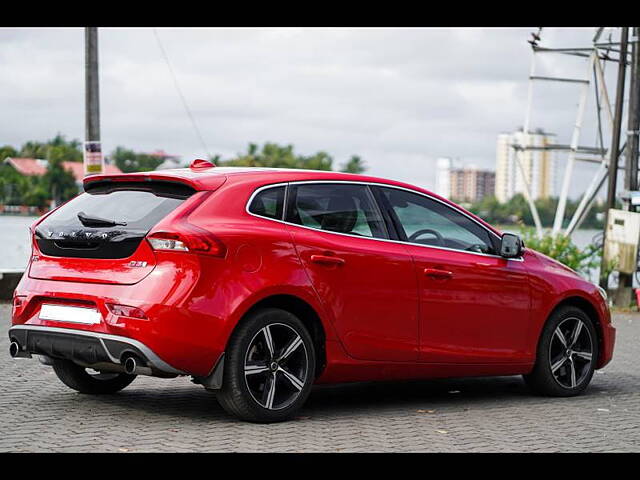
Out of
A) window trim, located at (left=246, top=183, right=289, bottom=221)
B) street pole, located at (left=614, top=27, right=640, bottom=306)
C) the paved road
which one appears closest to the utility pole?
the paved road

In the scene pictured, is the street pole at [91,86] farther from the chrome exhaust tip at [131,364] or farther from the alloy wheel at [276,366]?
the chrome exhaust tip at [131,364]

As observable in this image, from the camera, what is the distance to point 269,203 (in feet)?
25.2

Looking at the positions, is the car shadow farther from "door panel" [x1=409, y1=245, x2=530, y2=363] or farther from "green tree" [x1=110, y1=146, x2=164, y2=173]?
"green tree" [x1=110, y1=146, x2=164, y2=173]

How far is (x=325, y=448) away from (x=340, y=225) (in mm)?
1823

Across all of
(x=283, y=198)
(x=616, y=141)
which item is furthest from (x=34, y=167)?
(x=283, y=198)

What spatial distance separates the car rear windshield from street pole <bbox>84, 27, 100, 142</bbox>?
466 inches

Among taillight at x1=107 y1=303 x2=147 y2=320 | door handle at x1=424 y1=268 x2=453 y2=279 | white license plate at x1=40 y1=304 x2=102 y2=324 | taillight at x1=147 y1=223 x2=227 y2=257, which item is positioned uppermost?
taillight at x1=147 y1=223 x2=227 y2=257

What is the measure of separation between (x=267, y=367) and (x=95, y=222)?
4.80 ft

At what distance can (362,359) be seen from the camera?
7.95 m

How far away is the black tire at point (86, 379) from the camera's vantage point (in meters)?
8.58

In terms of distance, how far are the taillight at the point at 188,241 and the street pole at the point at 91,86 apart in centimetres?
1268

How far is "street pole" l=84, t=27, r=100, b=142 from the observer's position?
63.8 ft

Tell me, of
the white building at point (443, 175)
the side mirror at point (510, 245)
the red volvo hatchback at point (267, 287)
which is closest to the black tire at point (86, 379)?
the red volvo hatchback at point (267, 287)
